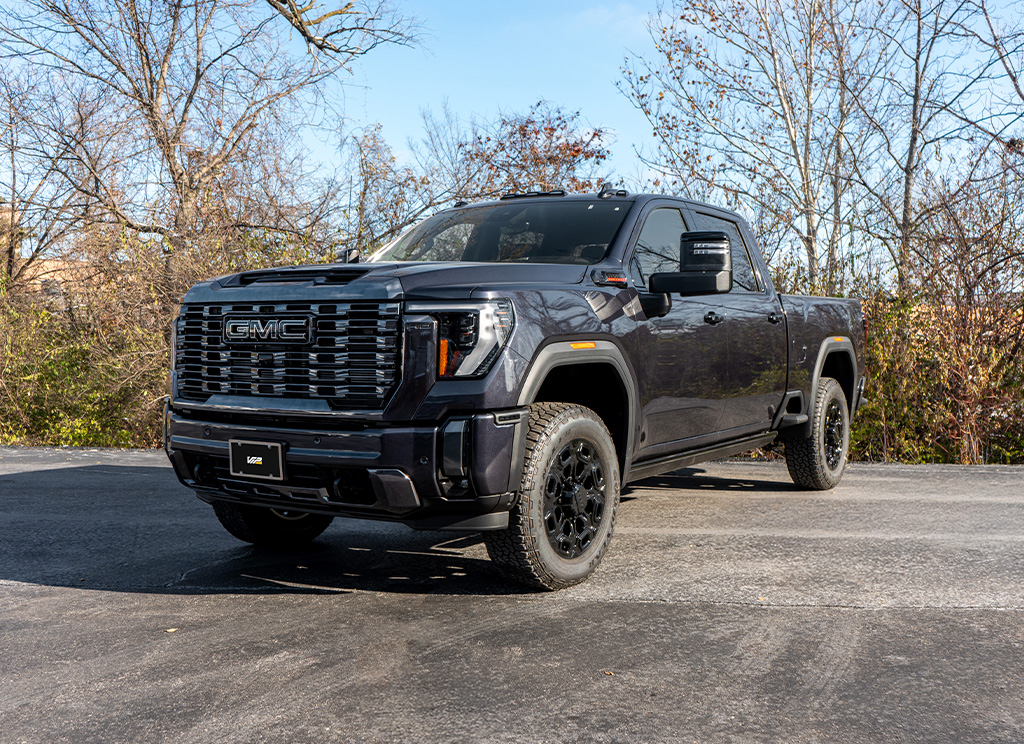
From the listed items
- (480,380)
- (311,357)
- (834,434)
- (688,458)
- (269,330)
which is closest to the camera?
(480,380)

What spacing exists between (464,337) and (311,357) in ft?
2.46

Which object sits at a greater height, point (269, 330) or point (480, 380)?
point (269, 330)

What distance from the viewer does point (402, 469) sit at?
4062mm

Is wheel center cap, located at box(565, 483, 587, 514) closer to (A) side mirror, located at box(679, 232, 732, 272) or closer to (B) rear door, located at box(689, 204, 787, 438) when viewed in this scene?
A: (A) side mirror, located at box(679, 232, 732, 272)

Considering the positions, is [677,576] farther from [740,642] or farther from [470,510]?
[470,510]

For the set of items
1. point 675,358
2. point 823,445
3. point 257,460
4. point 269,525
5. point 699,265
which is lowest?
point 269,525

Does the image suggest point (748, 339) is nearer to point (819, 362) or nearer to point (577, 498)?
point (819, 362)

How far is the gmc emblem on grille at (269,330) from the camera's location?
434 centimetres

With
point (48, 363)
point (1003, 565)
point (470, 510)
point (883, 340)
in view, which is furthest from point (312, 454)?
point (48, 363)

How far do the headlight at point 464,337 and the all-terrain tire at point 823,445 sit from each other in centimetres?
412

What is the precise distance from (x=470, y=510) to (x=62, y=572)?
2.60 metres

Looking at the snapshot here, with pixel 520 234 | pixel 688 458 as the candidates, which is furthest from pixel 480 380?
pixel 688 458

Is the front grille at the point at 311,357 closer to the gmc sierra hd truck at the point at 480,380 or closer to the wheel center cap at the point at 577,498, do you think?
the gmc sierra hd truck at the point at 480,380

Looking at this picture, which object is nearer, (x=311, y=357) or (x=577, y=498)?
(x=311, y=357)
